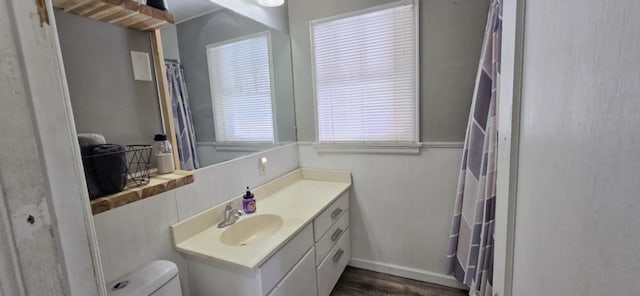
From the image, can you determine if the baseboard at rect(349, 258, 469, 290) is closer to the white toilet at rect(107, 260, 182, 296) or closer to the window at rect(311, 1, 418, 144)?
the window at rect(311, 1, 418, 144)

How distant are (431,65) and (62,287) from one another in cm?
198

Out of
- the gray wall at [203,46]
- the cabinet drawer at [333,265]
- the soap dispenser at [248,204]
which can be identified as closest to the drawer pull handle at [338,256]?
the cabinet drawer at [333,265]

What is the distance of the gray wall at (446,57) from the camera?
167cm

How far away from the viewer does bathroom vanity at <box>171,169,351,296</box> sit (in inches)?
46.1

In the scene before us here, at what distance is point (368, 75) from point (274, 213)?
1.21 metres

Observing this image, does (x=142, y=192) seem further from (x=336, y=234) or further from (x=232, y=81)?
(x=336, y=234)

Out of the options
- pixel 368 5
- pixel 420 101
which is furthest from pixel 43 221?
pixel 368 5

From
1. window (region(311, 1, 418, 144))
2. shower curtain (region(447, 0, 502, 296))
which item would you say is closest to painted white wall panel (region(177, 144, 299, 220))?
window (region(311, 1, 418, 144))

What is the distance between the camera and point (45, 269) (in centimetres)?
36

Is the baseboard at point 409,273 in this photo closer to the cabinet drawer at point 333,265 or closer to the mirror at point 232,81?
the cabinet drawer at point 333,265

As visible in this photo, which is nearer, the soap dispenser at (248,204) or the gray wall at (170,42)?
the gray wall at (170,42)

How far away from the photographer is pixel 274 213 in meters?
1.63

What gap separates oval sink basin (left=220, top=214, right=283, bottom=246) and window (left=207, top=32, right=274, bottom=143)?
0.54 meters

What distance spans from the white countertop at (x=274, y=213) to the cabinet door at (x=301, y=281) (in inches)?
7.6
